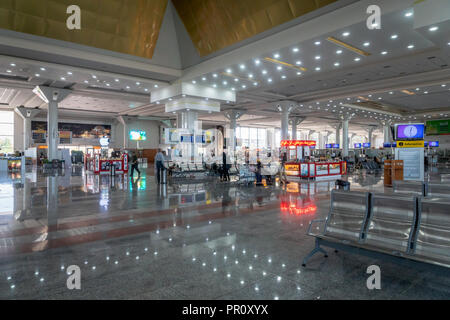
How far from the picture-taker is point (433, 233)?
3.14m

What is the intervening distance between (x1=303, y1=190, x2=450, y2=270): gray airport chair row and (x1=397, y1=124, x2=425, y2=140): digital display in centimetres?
1088

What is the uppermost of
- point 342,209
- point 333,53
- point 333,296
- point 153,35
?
point 153,35

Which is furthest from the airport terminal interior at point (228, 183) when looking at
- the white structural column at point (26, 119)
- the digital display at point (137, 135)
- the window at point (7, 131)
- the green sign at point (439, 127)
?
the digital display at point (137, 135)

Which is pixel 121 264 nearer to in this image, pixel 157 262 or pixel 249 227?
pixel 157 262

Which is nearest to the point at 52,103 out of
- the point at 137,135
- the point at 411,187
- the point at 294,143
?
the point at 137,135

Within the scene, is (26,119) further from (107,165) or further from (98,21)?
(98,21)

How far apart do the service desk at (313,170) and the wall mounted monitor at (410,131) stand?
4398mm

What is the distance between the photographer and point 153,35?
14016mm

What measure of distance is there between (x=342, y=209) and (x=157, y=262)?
8.37 feet

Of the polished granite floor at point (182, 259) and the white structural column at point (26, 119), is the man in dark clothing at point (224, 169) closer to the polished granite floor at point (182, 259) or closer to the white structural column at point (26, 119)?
the polished granite floor at point (182, 259)

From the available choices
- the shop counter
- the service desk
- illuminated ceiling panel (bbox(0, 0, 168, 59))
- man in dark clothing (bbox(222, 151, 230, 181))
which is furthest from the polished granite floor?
the shop counter

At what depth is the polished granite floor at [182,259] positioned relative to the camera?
3.12 m

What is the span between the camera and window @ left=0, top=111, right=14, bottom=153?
34159mm
